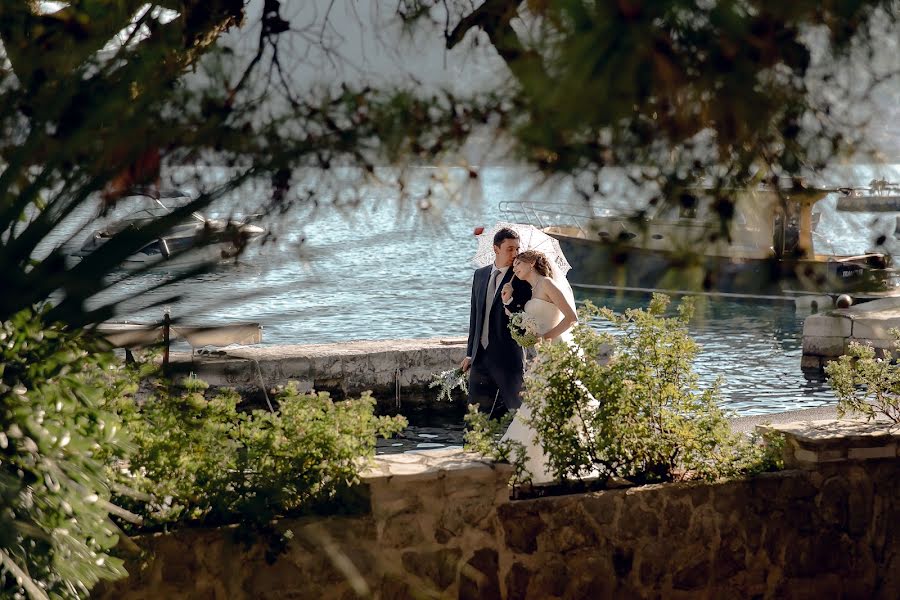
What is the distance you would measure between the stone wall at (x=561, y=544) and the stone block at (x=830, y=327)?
12374mm

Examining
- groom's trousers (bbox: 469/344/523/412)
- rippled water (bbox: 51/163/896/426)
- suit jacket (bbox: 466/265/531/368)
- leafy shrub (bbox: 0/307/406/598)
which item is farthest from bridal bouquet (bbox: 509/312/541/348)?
rippled water (bbox: 51/163/896/426)

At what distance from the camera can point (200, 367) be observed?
87.5 inches

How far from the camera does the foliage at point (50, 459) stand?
2.64 meters

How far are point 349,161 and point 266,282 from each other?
12.6 inches

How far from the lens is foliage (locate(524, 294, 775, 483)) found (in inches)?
216

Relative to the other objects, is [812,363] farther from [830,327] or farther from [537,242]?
[537,242]

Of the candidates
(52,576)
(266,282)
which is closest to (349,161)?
(266,282)

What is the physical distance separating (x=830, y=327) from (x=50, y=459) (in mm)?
16464

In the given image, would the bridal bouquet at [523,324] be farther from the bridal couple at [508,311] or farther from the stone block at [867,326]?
the stone block at [867,326]

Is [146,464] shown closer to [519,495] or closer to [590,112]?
[519,495]

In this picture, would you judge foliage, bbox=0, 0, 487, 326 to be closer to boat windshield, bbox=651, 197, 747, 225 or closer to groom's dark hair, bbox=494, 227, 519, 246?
boat windshield, bbox=651, 197, 747, 225

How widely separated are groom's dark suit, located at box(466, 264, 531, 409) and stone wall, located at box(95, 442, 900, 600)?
2245mm

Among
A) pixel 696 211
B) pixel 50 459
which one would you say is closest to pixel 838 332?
pixel 696 211

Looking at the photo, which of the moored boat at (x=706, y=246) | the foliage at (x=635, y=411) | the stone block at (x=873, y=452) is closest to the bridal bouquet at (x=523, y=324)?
the foliage at (x=635, y=411)
